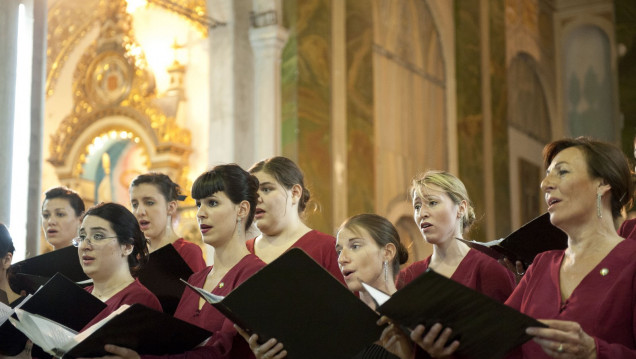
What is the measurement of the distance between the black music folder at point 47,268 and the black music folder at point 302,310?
1.85 m

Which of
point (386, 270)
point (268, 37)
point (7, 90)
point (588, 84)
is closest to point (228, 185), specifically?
point (386, 270)

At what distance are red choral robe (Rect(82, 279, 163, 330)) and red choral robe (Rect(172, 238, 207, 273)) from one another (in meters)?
0.95

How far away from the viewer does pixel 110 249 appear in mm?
4191

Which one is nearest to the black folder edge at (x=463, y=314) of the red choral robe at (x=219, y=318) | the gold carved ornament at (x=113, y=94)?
the red choral robe at (x=219, y=318)

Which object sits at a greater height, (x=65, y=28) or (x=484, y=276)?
(x=65, y=28)

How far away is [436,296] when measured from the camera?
2693 mm

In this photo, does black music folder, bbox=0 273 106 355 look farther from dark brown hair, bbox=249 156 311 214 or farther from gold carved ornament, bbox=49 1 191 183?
gold carved ornament, bbox=49 1 191 183

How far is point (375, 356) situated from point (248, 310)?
611mm

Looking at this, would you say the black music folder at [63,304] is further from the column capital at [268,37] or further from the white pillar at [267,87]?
the column capital at [268,37]

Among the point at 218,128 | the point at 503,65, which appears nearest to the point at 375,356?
the point at 218,128

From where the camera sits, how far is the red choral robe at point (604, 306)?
2885mm

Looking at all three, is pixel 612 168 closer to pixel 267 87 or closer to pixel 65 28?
pixel 267 87

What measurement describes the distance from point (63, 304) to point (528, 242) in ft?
6.52

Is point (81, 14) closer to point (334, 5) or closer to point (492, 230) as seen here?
point (334, 5)
